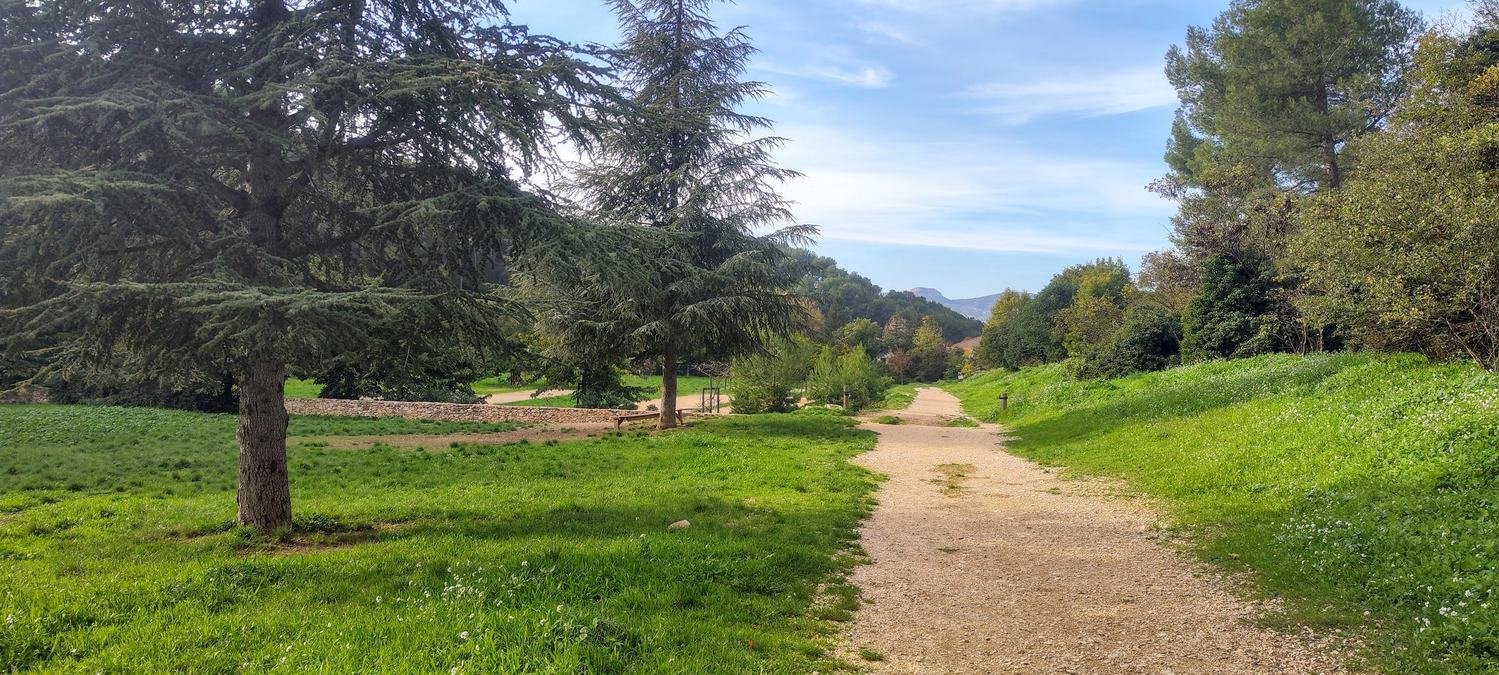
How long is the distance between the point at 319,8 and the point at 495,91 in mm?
1913

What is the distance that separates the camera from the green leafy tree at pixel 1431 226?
10.0 meters

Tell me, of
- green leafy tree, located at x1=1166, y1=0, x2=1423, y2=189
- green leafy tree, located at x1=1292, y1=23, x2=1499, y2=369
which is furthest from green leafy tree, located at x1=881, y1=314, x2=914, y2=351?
green leafy tree, located at x1=1292, y1=23, x2=1499, y2=369

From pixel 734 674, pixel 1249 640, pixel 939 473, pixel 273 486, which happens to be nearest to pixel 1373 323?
pixel 939 473

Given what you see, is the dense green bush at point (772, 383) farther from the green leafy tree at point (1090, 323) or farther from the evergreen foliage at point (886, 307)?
the evergreen foliage at point (886, 307)

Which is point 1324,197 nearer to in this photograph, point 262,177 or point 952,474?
point 952,474

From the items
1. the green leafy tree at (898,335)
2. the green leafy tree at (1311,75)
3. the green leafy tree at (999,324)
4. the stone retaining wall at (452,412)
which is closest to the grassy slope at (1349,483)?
the green leafy tree at (1311,75)

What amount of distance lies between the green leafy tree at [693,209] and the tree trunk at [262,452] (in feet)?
31.0

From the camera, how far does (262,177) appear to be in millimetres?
6992

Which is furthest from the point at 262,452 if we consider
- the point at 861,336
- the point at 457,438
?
the point at 861,336

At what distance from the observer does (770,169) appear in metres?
17.6

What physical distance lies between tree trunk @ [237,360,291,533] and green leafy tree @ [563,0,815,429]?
944 centimetres

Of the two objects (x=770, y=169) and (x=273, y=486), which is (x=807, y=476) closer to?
(x=273, y=486)

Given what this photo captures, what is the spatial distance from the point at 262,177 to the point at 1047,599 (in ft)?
26.9

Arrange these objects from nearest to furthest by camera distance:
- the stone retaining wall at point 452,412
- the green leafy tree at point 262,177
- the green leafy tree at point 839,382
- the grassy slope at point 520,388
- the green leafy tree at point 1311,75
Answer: the green leafy tree at point 262,177 < the green leafy tree at point 1311,75 < the stone retaining wall at point 452,412 < the green leafy tree at point 839,382 < the grassy slope at point 520,388
